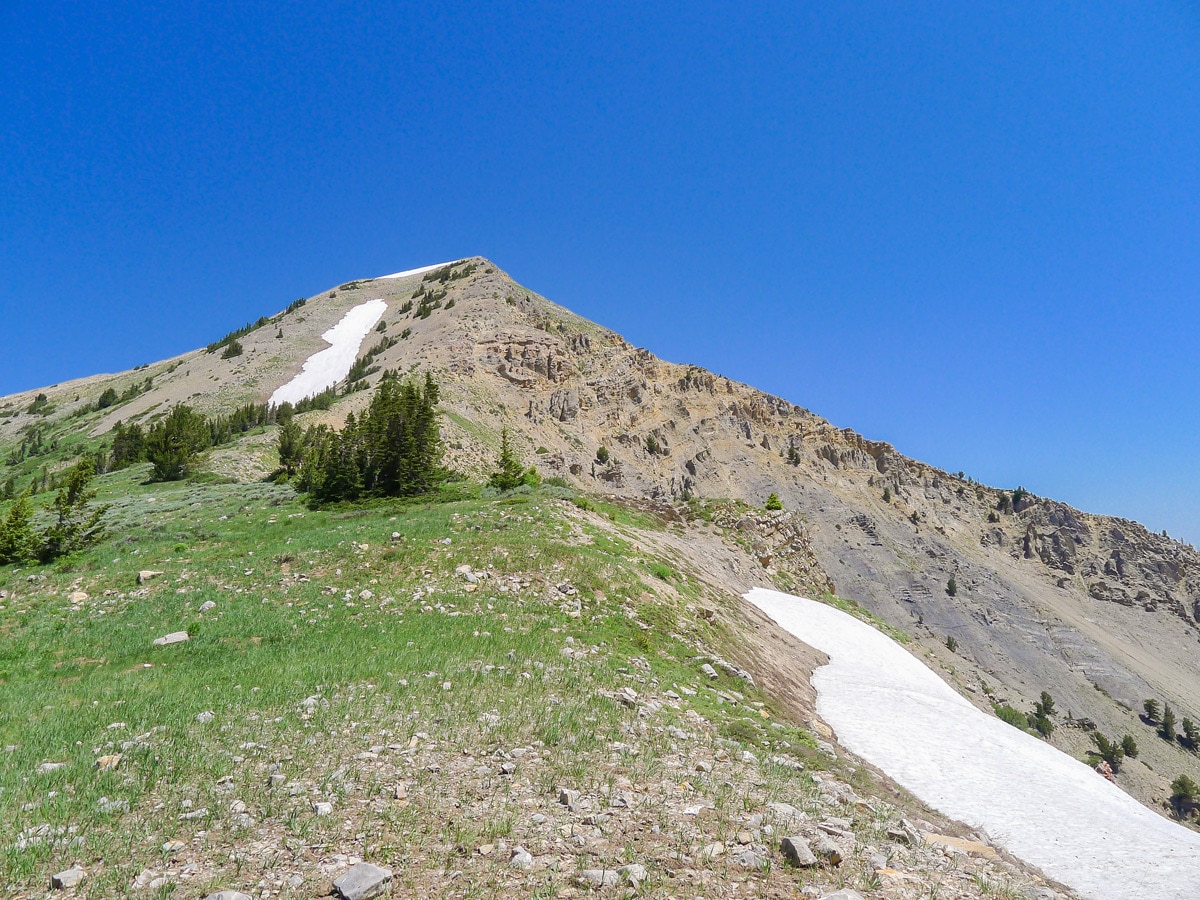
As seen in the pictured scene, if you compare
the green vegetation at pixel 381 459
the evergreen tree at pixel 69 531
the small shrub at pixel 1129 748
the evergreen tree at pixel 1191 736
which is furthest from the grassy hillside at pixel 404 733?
the evergreen tree at pixel 1191 736

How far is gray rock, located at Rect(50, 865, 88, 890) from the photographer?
4531mm

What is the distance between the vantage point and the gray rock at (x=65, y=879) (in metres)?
4.53

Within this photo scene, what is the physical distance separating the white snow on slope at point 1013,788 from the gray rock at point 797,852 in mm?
4160

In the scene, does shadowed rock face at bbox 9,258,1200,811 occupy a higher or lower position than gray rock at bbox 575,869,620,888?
higher

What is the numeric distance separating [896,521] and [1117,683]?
29.7 m

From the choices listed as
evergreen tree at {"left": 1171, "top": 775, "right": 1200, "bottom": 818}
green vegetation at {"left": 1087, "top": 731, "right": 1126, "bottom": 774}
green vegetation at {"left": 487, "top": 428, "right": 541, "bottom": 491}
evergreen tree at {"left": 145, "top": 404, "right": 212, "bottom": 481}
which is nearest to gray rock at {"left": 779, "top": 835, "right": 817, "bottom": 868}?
green vegetation at {"left": 487, "top": 428, "right": 541, "bottom": 491}

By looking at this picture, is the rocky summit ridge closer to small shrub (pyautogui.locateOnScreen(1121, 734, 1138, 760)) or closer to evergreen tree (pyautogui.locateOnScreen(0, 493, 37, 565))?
small shrub (pyautogui.locateOnScreen(1121, 734, 1138, 760))

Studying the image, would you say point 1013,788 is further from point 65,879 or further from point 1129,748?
point 1129,748

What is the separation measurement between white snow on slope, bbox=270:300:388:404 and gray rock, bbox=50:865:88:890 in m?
60.4

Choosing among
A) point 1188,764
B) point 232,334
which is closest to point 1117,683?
point 1188,764

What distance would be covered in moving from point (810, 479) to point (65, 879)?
8925 centimetres

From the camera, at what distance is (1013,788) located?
33.7 feet

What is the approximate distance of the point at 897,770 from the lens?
35.0ft

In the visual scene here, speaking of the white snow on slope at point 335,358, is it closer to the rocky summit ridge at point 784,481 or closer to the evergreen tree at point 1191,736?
the rocky summit ridge at point 784,481
